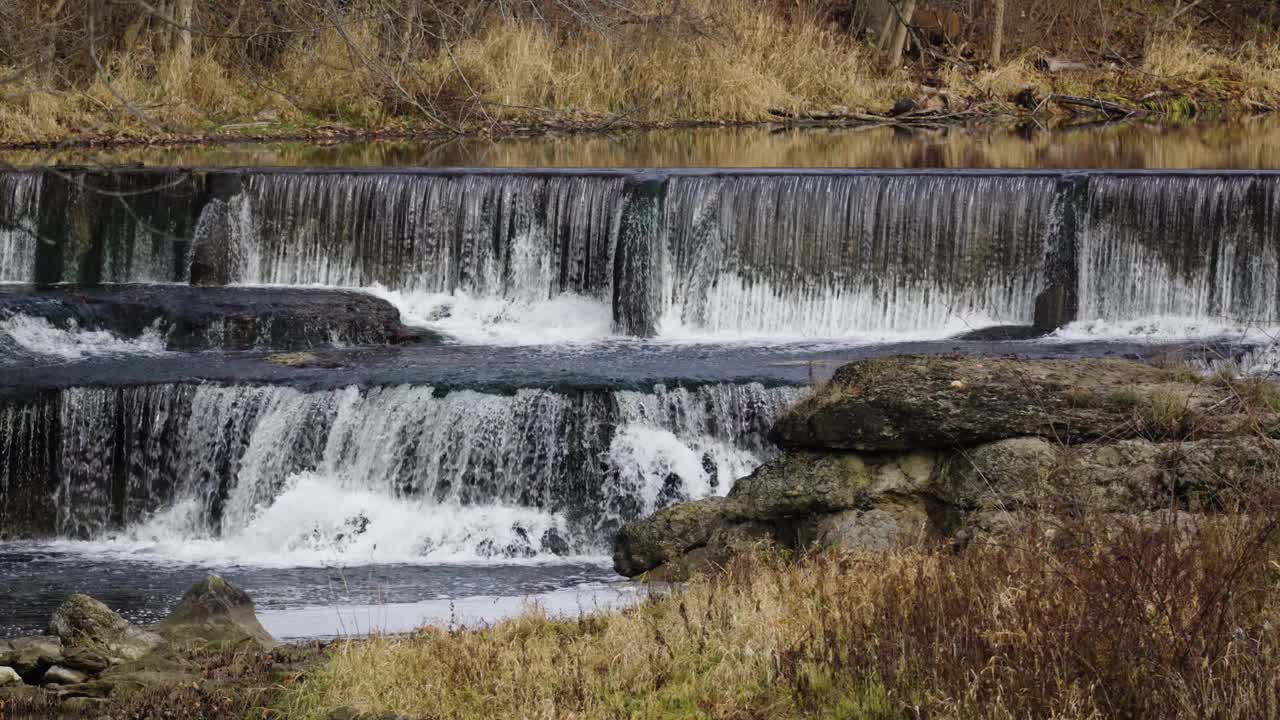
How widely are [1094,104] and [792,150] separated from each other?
958cm

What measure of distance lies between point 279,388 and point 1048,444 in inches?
259

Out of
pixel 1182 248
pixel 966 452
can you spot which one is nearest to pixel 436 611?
pixel 966 452

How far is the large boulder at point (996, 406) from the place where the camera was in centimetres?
911

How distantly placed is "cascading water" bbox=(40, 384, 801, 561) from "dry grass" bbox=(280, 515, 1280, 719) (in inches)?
188

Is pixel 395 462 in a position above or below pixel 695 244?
Result: below

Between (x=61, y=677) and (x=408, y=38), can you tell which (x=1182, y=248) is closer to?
(x=408, y=38)

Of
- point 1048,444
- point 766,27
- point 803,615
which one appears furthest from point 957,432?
point 766,27

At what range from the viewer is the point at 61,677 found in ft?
25.4

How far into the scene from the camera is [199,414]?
13.5 m

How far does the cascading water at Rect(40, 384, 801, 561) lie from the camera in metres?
12.7

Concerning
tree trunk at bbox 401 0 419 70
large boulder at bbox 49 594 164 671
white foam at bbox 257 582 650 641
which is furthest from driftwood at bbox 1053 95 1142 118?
large boulder at bbox 49 594 164 671

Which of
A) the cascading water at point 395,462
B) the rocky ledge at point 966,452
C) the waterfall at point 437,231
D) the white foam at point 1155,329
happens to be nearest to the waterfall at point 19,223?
the waterfall at point 437,231

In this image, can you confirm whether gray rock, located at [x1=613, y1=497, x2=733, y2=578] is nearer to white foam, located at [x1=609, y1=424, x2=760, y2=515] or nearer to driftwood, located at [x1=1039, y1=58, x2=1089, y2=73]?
white foam, located at [x1=609, y1=424, x2=760, y2=515]

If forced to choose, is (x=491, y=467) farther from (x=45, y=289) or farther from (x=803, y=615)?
(x=45, y=289)
